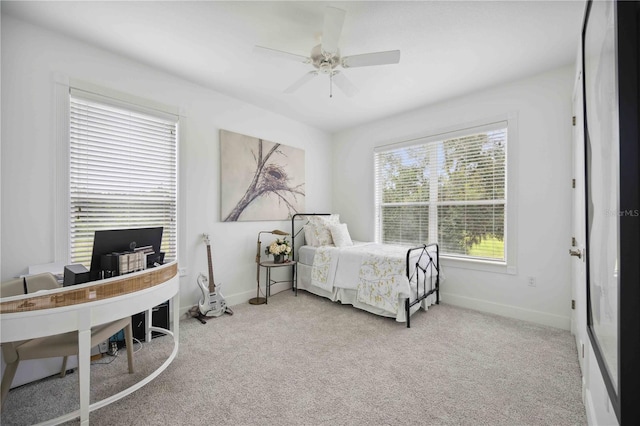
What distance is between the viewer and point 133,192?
279cm

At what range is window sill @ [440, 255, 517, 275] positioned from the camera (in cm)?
323

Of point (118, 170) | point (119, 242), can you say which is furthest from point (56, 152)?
point (119, 242)

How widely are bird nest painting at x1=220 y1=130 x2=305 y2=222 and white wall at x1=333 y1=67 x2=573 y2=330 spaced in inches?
87.3

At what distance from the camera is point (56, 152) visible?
7.62 ft

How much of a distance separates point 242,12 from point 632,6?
7.19 ft

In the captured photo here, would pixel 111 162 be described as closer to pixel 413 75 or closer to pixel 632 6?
pixel 413 75

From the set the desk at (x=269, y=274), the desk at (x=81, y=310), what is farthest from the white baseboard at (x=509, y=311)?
the desk at (x=81, y=310)

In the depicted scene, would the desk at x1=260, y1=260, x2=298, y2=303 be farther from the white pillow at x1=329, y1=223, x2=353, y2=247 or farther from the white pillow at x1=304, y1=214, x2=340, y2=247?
the white pillow at x1=329, y1=223, x2=353, y2=247

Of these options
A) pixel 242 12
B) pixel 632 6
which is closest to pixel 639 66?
pixel 632 6

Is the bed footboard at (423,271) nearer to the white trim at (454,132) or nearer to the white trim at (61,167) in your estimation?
the white trim at (454,132)

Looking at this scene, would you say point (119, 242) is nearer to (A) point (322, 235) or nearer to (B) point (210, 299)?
(B) point (210, 299)

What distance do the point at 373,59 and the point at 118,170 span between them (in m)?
2.57

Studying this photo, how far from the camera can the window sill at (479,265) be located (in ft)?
10.6

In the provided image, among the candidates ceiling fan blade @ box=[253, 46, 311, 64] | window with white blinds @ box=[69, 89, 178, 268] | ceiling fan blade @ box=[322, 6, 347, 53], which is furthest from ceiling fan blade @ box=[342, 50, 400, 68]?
window with white blinds @ box=[69, 89, 178, 268]
